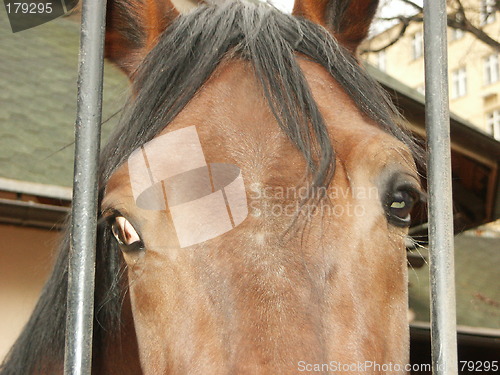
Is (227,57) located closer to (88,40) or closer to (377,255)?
(88,40)

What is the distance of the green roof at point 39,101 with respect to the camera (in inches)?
129

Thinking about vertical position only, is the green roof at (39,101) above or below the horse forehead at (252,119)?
above

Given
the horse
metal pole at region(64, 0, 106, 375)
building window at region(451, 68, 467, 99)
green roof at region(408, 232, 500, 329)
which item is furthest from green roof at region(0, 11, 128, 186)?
building window at region(451, 68, 467, 99)

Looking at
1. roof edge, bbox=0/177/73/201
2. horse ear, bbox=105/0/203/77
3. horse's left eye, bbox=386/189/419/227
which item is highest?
horse ear, bbox=105/0/203/77

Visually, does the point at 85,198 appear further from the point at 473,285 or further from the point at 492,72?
the point at 492,72

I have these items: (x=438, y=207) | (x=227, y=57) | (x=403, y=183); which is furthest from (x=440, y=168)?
(x=227, y=57)

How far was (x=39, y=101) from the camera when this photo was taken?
3920mm

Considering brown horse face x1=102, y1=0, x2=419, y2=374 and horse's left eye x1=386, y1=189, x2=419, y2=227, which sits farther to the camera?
horse's left eye x1=386, y1=189, x2=419, y2=227

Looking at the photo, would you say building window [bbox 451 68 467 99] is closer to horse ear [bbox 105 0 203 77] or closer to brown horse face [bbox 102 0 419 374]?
horse ear [bbox 105 0 203 77]

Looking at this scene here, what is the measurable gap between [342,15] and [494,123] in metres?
10.5

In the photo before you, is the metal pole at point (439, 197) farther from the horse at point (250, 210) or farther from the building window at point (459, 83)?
the building window at point (459, 83)

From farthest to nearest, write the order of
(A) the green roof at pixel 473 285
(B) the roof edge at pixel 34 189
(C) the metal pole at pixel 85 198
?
1. (A) the green roof at pixel 473 285
2. (B) the roof edge at pixel 34 189
3. (C) the metal pole at pixel 85 198

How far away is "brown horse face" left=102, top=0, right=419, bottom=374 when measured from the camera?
1.23m

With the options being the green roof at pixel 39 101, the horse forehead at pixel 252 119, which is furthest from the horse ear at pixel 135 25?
the green roof at pixel 39 101
